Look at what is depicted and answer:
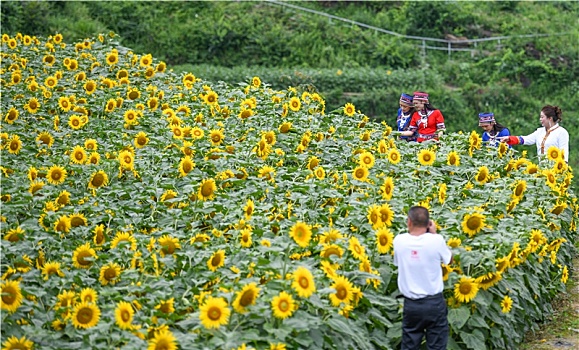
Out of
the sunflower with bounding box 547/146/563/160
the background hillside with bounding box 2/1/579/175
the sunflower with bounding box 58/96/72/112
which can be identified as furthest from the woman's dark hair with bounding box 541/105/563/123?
the background hillside with bounding box 2/1/579/175

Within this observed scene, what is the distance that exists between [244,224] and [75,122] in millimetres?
3093

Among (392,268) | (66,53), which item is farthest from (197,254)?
(66,53)

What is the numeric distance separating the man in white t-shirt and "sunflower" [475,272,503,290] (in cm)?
49

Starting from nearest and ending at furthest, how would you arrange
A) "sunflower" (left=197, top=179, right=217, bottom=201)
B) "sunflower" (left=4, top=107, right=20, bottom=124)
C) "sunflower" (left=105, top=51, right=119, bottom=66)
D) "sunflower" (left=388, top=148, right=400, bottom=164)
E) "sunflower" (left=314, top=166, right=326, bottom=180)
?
"sunflower" (left=197, top=179, right=217, bottom=201)
"sunflower" (left=314, top=166, right=326, bottom=180)
"sunflower" (left=388, top=148, right=400, bottom=164)
"sunflower" (left=4, top=107, right=20, bottom=124)
"sunflower" (left=105, top=51, right=119, bottom=66)

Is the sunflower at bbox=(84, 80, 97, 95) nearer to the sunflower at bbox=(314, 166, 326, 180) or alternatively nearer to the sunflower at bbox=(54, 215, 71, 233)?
the sunflower at bbox=(314, 166, 326, 180)

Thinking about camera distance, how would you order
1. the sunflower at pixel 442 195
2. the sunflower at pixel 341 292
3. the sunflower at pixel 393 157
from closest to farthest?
1. the sunflower at pixel 341 292
2. the sunflower at pixel 442 195
3. the sunflower at pixel 393 157

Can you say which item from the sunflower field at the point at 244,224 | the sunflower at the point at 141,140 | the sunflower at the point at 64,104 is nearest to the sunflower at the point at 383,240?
the sunflower field at the point at 244,224

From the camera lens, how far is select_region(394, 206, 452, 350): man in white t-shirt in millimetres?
5043

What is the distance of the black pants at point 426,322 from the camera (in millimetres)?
5074

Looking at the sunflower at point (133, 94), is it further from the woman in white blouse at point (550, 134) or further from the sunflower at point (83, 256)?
the sunflower at point (83, 256)

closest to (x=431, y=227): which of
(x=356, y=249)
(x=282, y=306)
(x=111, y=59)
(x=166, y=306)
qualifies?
(x=356, y=249)

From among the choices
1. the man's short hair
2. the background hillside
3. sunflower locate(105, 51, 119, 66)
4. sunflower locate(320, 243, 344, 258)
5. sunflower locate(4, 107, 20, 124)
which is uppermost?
sunflower locate(105, 51, 119, 66)

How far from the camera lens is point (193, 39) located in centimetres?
1895

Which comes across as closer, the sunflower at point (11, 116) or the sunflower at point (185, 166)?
the sunflower at point (185, 166)
